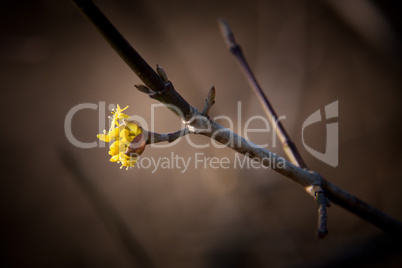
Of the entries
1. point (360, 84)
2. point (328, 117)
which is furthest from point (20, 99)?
point (360, 84)

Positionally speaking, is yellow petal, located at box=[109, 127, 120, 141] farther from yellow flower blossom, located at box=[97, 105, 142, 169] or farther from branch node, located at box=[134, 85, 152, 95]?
branch node, located at box=[134, 85, 152, 95]

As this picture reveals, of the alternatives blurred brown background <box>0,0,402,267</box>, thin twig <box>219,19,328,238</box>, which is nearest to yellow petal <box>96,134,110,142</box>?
thin twig <box>219,19,328,238</box>

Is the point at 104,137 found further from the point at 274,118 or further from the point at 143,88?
the point at 274,118

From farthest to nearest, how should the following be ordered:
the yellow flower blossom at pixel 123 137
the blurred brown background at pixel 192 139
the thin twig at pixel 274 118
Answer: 1. the blurred brown background at pixel 192 139
2. the thin twig at pixel 274 118
3. the yellow flower blossom at pixel 123 137

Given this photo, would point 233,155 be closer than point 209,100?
No

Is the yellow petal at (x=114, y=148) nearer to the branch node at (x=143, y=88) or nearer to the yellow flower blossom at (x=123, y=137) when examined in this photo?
the yellow flower blossom at (x=123, y=137)

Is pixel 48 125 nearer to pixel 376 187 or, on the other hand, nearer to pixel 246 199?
pixel 246 199

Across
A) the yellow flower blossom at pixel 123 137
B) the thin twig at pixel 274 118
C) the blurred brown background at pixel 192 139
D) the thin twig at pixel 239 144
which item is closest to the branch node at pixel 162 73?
the thin twig at pixel 239 144
